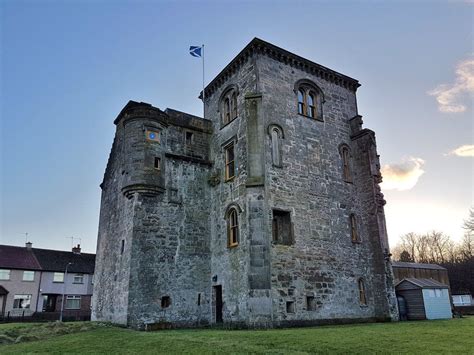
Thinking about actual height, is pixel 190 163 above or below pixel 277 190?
above

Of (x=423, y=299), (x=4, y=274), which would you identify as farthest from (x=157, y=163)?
(x=4, y=274)

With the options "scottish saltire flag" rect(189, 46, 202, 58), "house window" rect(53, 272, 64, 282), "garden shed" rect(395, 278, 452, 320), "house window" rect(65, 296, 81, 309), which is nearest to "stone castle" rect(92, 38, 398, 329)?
"scottish saltire flag" rect(189, 46, 202, 58)

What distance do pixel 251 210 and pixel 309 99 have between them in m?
9.16

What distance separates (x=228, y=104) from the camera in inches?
961

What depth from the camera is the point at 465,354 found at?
8812mm

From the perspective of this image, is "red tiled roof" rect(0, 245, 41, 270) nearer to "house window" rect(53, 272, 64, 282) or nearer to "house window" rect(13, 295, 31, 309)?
"house window" rect(53, 272, 64, 282)

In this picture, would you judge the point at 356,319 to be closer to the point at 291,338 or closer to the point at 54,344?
the point at 291,338

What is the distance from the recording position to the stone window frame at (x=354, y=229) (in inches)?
913

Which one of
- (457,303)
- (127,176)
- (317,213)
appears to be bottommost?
(457,303)

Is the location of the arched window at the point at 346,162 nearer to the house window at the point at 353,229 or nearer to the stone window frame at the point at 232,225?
the house window at the point at 353,229

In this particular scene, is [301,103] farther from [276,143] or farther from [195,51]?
[195,51]

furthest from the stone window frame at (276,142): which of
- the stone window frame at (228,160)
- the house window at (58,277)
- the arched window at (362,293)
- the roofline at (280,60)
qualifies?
the house window at (58,277)

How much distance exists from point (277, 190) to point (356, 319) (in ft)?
28.4

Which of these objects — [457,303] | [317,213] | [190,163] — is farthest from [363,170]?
[457,303]
